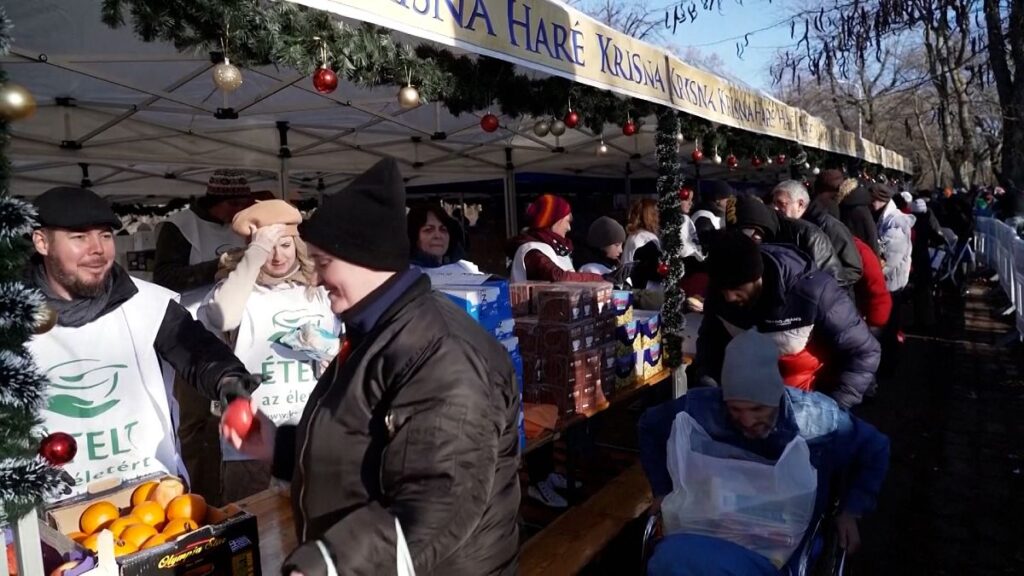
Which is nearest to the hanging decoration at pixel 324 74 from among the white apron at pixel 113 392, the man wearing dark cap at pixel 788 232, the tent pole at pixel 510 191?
the white apron at pixel 113 392

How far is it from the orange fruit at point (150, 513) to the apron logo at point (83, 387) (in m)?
0.39

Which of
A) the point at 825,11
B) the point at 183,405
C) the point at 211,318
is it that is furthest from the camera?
the point at 825,11

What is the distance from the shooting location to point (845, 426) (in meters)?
2.60

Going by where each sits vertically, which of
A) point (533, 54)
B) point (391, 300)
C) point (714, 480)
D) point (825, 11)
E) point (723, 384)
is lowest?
point (714, 480)

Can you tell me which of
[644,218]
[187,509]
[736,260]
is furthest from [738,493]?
[644,218]

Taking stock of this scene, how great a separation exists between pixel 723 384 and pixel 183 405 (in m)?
2.69

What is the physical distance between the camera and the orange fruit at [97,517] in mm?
1994

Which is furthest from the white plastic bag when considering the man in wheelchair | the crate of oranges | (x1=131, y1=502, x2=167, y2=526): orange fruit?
(x1=131, y1=502, x2=167, y2=526): orange fruit

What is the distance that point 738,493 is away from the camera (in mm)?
2404

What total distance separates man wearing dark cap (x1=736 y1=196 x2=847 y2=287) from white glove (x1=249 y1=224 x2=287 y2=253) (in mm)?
2504

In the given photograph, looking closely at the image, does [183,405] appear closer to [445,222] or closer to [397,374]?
[445,222]

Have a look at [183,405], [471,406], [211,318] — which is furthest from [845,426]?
[183,405]

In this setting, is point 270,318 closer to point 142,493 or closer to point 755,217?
point 142,493

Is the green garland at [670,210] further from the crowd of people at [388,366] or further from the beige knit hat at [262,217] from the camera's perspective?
the beige knit hat at [262,217]
